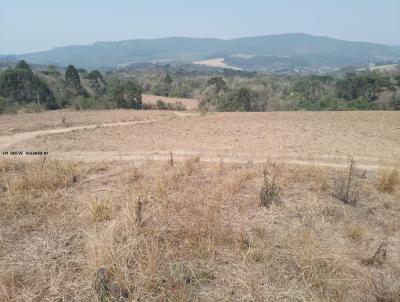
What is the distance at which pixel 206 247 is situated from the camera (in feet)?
12.6

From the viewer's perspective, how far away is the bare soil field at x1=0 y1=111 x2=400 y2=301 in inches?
128

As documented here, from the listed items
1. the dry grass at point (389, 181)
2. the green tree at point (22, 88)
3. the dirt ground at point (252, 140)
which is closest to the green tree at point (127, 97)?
the green tree at point (22, 88)

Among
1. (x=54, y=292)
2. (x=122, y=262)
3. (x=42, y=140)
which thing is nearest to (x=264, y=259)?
(x=122, y=262)

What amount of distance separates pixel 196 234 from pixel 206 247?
28 cm

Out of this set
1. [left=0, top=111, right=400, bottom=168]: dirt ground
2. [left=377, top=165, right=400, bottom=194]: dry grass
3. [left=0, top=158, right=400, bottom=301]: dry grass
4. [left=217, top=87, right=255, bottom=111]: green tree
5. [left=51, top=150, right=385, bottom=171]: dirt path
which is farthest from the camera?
[left=217, top=87, right=255, bottom=111]: green tree

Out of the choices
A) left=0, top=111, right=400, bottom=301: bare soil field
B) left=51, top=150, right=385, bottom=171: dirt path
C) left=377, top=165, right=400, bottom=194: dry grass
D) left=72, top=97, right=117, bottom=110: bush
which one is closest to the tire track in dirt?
left=51, top=150, right=385, bottom=171: dirt path

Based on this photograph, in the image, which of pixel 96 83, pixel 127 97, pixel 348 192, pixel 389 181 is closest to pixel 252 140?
pixel 389 181

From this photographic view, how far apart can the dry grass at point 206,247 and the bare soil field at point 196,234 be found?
2 centimetres

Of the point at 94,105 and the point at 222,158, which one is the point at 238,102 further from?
the point at 222,158

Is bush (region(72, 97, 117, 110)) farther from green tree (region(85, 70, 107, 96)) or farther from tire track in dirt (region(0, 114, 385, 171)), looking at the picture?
tire track in dirt (region(0, 114, 385, 171))

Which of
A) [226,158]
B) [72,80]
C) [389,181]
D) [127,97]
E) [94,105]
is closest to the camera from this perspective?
[389,181]

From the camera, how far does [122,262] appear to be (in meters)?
3.42

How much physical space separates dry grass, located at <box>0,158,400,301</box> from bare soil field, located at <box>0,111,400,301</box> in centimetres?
2

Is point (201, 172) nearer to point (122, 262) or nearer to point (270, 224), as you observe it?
point (270, 224)
